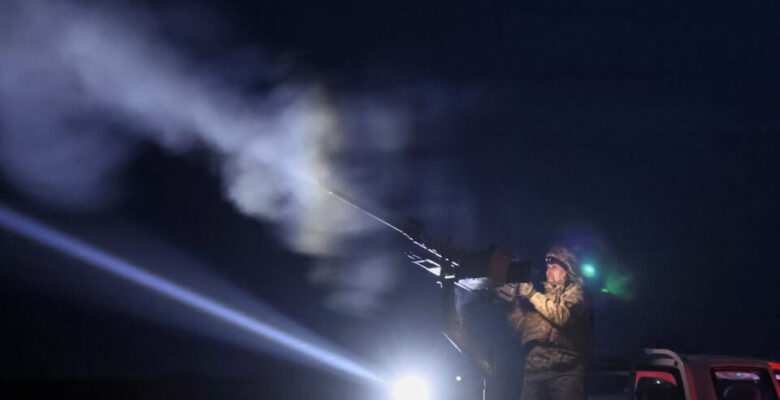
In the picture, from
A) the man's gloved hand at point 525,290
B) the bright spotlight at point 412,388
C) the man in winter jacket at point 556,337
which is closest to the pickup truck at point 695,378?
the man in winter jacket at point 556,337

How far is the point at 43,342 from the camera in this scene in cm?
4525

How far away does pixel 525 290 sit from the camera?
521cm

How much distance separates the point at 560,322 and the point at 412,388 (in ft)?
4.90

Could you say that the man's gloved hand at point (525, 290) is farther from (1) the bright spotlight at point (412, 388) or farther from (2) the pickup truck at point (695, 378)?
(1) the bright spotlight at point (412, 388)

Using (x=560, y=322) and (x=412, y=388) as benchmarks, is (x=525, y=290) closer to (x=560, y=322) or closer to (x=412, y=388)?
(x=560, y=322)

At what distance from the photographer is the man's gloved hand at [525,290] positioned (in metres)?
5.20

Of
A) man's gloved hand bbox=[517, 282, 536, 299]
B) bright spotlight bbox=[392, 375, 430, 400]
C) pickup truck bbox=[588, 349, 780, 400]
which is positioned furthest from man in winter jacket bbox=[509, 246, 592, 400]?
bright spotlight bbox=[392, 375, 430, 400]

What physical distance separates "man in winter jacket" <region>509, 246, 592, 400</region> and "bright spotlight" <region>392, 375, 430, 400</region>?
0.99 metres

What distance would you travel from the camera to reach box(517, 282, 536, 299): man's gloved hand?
5.20m

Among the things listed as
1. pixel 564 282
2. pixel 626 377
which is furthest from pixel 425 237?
pixel 626 377

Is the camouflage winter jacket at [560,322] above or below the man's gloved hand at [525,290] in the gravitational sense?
below

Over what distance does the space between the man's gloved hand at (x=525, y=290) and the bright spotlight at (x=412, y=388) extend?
48.3 inches

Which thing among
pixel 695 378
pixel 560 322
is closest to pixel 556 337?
pixel 560 322

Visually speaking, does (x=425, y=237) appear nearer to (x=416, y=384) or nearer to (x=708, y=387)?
(x=416, y=384)
